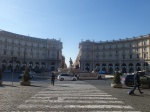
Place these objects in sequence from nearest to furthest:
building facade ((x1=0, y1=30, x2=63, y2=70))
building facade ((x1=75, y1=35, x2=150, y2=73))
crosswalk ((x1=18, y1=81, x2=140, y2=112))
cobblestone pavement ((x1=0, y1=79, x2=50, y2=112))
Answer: crosswalk ((x1=18, y1=81, x2=140, y2=112)), cobblestone pavement ((x1=0, y1=79, x2=50, y2=112)), building facade ((x1=0, y1=30, x2=63, y2=70)), building facade ((x1=75, y1=35, x2=150, y2=73))

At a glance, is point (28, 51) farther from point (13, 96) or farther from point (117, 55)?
point (13, 96)

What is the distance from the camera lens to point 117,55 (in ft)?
341

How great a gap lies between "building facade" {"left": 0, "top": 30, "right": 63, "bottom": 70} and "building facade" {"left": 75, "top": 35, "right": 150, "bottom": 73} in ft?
53.7

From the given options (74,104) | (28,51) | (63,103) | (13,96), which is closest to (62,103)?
(63,103)

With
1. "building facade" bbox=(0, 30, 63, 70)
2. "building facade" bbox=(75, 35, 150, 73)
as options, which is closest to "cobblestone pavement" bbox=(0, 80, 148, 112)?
"building facade" bbox=(0, 30, 63, 70)

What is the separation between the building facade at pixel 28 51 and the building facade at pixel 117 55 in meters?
16.4

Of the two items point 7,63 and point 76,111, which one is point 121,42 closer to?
point 7,63

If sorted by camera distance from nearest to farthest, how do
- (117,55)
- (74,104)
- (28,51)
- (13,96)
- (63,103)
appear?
(74,104) < (63,103) < (13,96) < (28,51) < (117,55)

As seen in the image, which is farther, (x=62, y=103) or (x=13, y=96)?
(x=13, y=96)

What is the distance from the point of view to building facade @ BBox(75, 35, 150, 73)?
9356 cm

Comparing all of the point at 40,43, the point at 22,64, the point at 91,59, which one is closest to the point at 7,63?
the point at 22,64

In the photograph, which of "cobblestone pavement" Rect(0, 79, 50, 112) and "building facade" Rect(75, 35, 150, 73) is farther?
"building facade" Rect(75, 35, 150, 73)

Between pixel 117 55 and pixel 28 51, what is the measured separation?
48227 mm

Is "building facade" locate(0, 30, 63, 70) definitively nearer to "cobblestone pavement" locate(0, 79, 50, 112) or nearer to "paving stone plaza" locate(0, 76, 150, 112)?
"cobblestone pavement" locate(0, 79, 50, 112)
